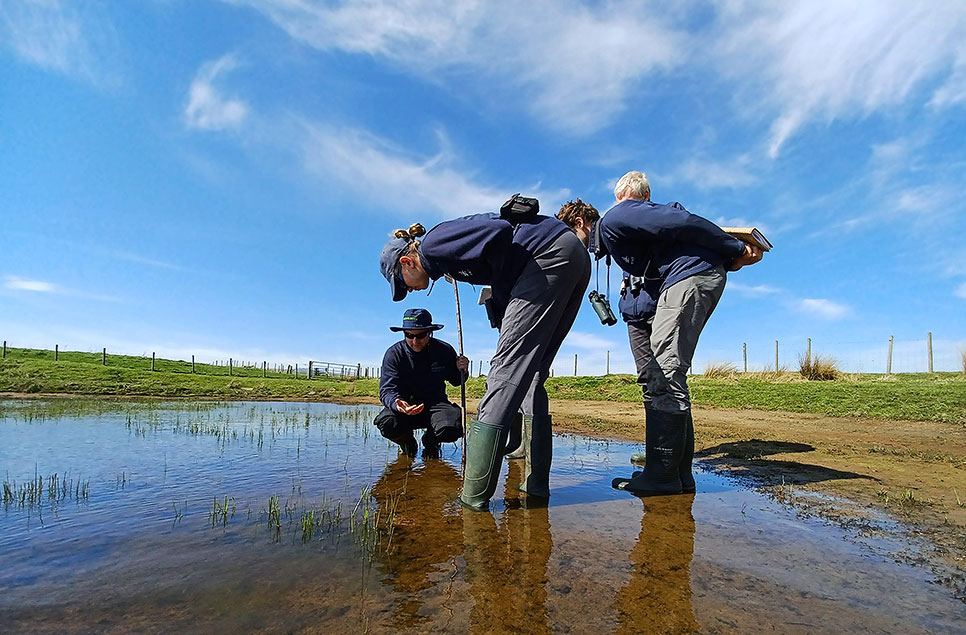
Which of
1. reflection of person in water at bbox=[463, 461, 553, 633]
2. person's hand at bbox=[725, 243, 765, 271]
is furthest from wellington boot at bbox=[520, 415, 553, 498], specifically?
person's hand at bbox=[725, 243, 765, 271]

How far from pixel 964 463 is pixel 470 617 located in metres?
5.89

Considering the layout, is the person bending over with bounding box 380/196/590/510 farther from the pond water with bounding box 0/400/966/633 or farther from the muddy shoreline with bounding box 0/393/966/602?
the muddy shoreline with bounding box 0/393/966/602

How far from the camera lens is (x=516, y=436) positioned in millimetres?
5574

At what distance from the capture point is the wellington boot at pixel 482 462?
10.5 feet

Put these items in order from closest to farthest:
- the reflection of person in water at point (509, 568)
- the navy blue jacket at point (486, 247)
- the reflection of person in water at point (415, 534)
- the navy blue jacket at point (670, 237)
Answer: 1. the reflection of person in water at point (509, 568)
2. the reflection of person in water at point (415, 534)
3. the navy blue jacket at point (486, 247)
4. the navy blue jacket at point (670, 237)

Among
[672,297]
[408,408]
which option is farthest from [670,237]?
[408,408]

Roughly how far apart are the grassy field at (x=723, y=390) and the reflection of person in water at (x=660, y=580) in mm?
8456

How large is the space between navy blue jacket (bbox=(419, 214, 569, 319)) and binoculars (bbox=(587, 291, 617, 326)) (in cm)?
155

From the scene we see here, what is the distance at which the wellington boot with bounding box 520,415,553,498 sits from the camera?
146 inches

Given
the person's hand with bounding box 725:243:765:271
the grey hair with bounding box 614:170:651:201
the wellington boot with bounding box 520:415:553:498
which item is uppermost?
the grey hair with bounding box 614:170:651:201

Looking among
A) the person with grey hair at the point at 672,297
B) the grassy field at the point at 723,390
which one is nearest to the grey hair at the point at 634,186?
the person with grey hair at the point at 672,297

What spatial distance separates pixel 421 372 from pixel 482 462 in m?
2.52

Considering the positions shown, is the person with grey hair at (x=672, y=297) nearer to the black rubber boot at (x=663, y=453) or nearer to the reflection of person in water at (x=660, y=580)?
the black rubber boot at (x=663, y=453)

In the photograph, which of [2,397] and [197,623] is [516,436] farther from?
[2,397]
